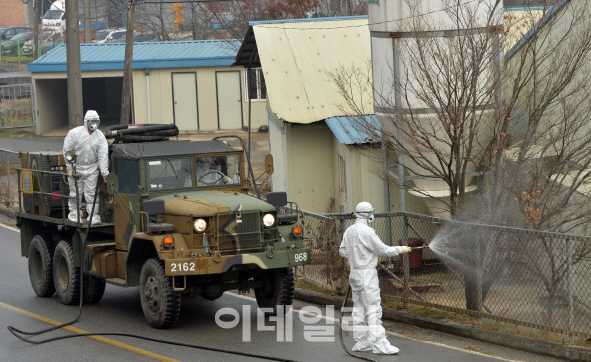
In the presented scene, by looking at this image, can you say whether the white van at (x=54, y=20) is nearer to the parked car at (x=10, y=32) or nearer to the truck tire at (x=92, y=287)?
the parked car at (x=10, y=32)

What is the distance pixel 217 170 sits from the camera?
11.2m

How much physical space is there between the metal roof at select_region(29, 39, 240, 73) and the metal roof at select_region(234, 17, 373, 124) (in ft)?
46.4

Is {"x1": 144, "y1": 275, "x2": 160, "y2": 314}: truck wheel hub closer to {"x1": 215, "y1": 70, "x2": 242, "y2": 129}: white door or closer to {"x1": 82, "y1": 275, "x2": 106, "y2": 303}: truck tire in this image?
{"x1": 82, "y1": 275, "x2": 106, "y2": 303}: truck tire

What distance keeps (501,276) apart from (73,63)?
1290 cm

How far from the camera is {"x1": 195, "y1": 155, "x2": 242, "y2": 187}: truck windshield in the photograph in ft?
36.0

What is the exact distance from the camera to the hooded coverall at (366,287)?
868 cm

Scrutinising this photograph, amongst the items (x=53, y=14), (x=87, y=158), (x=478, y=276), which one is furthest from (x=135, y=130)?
(x=53, y=14)

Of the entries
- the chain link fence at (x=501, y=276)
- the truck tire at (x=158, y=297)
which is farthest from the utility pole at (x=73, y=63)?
the chain link fence at (x=501, y=276)

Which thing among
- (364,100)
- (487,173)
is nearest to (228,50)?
(364,100)

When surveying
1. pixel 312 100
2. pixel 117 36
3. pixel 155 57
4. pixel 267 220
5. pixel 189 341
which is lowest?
pixel 189 341

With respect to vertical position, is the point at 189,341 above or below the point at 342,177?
below

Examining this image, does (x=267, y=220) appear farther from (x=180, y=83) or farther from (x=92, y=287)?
(x=180, y=83)

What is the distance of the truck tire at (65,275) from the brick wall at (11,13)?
67.2 m

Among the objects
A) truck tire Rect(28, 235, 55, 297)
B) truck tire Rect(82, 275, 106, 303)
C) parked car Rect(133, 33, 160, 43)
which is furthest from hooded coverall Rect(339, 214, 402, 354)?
parked car Rect(133, 33, 160, 43)
